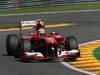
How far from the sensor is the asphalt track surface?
1399 centimetres

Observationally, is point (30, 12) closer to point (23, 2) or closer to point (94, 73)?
point (23, 2)

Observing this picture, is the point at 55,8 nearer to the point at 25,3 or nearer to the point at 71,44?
the point at 25,3

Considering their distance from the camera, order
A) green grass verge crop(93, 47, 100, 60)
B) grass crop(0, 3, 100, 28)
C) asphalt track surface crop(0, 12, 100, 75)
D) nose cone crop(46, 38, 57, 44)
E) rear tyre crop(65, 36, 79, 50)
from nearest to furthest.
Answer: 1. asphalt track surface crop(0, 12, 100, 75)
2. nose cone crop(46, 38, 57, 44)
3. rear tyre crop(65, 36, 79, 50)
4. green grass verge crop(93, 47, 100, 60)
5. grass crop(0, 3, 100, 28)

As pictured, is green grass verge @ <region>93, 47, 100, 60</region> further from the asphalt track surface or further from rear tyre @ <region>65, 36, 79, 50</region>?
the asphalt track surface

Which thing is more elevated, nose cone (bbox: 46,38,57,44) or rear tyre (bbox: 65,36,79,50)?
nose cone (bbox: 46,38,57,44)

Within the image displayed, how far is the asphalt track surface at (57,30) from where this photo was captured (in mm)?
13988

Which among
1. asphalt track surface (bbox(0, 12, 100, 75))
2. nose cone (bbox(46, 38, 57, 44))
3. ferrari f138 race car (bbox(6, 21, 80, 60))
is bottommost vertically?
asphalt track surface (bbox(0, 12, 100, 75))

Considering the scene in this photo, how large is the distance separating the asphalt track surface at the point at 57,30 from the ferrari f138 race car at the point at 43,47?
1.05ft

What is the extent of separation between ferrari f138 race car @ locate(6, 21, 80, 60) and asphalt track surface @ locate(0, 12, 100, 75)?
319mm

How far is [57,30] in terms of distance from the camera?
2558cm

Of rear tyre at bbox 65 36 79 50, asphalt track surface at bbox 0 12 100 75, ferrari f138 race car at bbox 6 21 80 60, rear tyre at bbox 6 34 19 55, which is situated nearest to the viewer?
asphalt track surface at bbox 0 12 100 75

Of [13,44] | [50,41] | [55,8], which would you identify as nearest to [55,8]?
[55,8]

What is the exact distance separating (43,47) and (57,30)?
32.5 feet

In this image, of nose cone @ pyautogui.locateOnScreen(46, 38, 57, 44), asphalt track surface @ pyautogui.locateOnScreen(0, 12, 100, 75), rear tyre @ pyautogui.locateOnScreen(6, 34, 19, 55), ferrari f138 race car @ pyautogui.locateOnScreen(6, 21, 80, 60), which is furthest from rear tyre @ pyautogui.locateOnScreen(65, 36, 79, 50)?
rear tyre @ pyautogui.locateOnScreen(6, 34, 19, 55)
